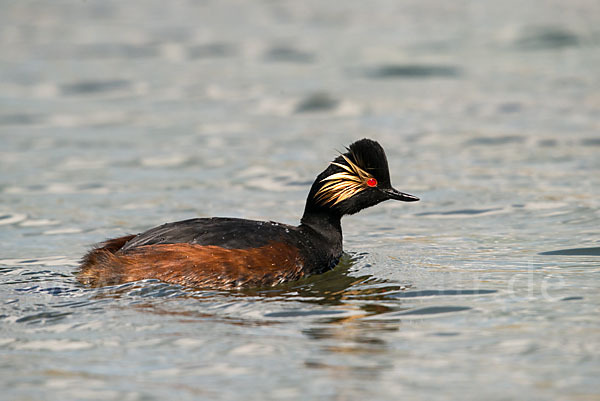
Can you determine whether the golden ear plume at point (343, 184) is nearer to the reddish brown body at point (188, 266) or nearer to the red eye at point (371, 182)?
the red eye at point (371, 182)

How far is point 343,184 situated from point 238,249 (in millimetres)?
1366

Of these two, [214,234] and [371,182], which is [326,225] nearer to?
[371,182]

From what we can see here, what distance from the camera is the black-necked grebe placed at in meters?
8.04

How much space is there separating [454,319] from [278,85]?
36.2 feet

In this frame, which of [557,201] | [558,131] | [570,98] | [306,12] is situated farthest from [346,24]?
[557,201]

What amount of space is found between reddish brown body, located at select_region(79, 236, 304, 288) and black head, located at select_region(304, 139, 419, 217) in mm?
1051

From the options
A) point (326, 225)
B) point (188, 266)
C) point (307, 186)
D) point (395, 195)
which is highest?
point (307, 186)

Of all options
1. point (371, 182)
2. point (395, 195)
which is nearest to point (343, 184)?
point (371, 182)

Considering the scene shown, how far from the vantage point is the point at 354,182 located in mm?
9047

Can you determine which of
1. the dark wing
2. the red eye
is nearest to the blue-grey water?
the dark wing

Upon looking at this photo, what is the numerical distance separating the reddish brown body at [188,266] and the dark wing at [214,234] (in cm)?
6

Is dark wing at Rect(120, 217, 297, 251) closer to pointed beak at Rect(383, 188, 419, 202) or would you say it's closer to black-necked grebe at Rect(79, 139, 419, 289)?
black-necked grebe at Rect(79, 139, 419, 289)

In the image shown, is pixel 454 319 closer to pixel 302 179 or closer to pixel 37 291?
pixel 37 291

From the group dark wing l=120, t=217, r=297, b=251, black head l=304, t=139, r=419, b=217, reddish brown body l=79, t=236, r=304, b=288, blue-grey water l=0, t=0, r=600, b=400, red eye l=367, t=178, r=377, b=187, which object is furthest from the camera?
red eye l=367, t=178, r=377, b=187
